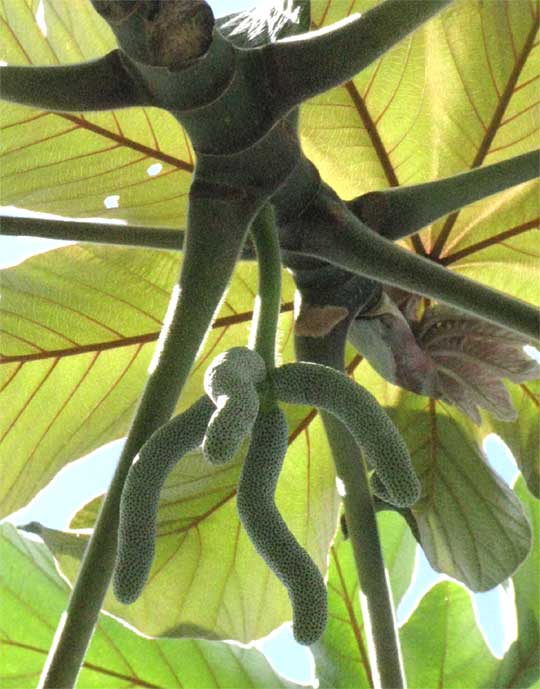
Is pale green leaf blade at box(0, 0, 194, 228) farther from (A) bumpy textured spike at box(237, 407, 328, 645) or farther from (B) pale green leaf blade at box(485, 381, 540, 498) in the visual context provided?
(A) bumpy textured spike at box(237, 407, 328, 645)

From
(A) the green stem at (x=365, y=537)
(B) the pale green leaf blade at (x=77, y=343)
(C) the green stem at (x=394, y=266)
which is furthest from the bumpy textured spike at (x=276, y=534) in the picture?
(B) the pale green leaf blade at (x=77, y=343)

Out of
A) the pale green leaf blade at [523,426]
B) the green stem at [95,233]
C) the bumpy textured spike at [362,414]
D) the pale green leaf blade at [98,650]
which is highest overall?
the pale green leaf blade at [523,426]

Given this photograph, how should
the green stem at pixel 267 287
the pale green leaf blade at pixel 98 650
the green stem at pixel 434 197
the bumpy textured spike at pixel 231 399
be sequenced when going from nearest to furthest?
the bumpy textured spike at pixel 231 399, the green stem at pixel 267 287, the green stem at pixel 434 197, the pale green leaf blade at pixel 98 650

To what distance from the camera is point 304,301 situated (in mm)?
922

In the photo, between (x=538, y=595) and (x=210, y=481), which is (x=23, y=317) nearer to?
(x=210, y=481)

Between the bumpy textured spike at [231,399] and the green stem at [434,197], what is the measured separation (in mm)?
276

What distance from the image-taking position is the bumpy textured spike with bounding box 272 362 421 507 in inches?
22.9

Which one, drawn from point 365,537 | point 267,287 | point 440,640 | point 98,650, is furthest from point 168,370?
point 440,640

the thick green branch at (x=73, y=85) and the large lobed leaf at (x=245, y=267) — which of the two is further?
the large lobed leaf at (x=245, y=267)

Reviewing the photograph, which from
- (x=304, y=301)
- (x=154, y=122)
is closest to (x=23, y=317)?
(x=154, y=122)

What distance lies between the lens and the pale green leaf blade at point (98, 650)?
1.42 meters

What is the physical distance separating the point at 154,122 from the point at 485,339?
0.43 m

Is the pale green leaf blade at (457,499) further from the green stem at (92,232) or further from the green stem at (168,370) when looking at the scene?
the green stem at (168,370)

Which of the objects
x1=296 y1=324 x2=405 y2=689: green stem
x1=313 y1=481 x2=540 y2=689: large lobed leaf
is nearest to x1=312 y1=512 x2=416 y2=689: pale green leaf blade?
x1=313 y1=481 x2=540 y2=689: large lobed leaf
